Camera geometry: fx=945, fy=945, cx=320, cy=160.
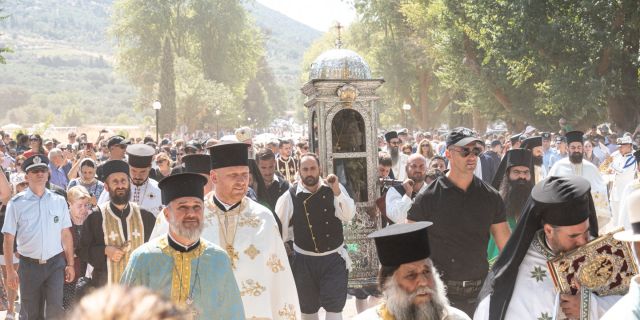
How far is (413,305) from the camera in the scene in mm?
4289

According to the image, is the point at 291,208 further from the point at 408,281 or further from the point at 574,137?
the point at 408,281

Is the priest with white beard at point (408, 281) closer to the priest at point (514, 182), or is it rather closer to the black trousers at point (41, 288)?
the priest at point (514, 182)

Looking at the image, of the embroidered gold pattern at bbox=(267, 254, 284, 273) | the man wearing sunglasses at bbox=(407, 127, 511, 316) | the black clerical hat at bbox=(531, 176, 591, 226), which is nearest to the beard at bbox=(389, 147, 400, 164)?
the man wearing sunglasses at bbox=(407, 127, 511, 316)

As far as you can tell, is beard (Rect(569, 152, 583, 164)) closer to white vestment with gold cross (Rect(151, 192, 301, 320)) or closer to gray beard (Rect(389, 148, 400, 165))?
gray beard (Rect(389, 148, 400, 165))

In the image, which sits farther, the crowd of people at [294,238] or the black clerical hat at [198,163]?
the black clerical hat at [198,163]

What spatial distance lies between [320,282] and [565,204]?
4.89 metres

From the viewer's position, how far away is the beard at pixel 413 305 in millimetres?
4277

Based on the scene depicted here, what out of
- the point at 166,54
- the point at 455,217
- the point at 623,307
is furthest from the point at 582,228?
the point at 166,54

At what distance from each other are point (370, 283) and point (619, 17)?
687 inches

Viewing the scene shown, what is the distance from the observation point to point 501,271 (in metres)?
5.12

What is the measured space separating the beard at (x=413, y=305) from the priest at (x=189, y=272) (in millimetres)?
1209

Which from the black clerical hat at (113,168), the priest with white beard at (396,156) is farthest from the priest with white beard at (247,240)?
the priest with white beard at (396,156)

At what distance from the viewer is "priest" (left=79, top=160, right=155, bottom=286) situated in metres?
7.65

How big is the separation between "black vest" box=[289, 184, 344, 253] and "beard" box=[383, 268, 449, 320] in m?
5.15
